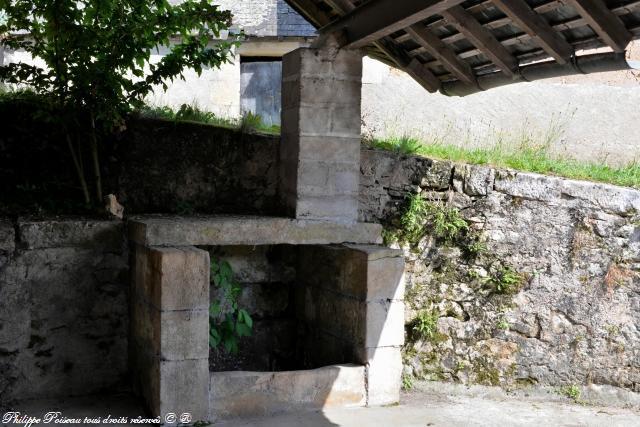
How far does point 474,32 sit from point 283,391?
283 cm

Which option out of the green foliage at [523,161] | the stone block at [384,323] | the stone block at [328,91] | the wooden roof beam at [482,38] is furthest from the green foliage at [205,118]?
the wooden roof beam at [482,38]

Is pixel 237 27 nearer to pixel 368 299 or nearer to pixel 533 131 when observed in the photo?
pixel 533 131

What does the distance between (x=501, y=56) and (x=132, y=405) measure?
142 inches

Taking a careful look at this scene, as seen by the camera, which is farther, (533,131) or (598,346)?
(533,131)

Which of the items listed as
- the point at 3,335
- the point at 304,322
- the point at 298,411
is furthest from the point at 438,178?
the point at 3,335

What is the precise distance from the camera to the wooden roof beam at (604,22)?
4.27 meters

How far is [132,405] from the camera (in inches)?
211

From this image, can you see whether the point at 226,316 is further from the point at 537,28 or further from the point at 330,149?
the point at 537,28

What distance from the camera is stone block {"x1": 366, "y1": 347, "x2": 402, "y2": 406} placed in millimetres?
5566

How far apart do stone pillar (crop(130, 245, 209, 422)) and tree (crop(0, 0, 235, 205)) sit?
133cm

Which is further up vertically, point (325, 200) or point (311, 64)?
point (311, 64)

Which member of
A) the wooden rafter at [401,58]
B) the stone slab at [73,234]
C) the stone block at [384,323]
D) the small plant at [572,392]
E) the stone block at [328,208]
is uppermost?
the wooden rafter at [401,58]

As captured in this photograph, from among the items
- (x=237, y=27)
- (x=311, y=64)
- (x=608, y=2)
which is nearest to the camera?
(x=608, y=2)

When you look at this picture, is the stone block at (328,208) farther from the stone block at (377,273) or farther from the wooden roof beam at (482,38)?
the wooden roof beam at (482,38)
